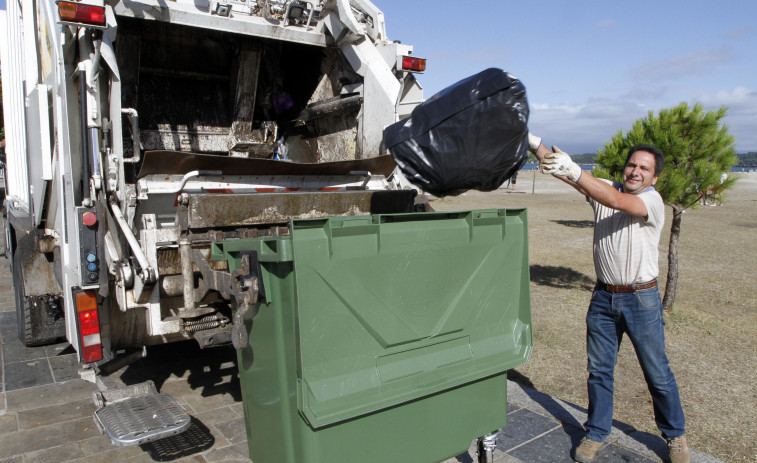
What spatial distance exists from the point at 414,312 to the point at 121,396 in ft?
6.07

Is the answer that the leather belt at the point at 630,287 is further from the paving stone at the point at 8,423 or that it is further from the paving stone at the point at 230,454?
the paving stone at the point at 8,423

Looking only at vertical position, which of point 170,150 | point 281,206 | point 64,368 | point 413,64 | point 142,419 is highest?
point 413,64

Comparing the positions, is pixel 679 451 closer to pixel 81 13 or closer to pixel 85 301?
pixel 85 301

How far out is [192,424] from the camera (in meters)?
3.53

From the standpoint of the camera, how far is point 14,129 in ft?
14.6

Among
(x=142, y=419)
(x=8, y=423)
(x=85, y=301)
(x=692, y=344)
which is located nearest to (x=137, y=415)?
(x=142, y=419)

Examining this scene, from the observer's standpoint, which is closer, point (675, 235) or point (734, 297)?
point (675, 235)

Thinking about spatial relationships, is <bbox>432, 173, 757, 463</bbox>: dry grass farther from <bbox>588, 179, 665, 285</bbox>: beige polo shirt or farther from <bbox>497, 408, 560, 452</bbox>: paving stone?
<bbox>588, 179, 665, 285</bbox>: beige polo shirt

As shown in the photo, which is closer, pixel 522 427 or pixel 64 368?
pixel 522 427

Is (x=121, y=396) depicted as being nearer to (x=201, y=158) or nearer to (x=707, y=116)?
(x=201, y=158)

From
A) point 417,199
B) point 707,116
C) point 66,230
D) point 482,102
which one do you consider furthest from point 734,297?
point 66,230

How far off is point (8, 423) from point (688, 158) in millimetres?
6535

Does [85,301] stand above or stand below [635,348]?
→ above

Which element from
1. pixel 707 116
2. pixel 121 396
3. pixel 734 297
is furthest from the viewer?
pixel 734 297
